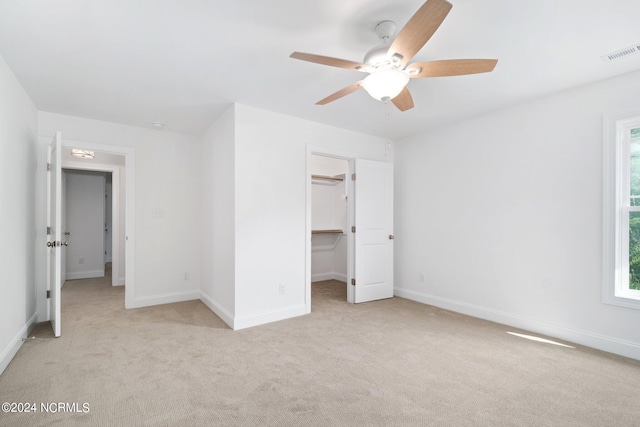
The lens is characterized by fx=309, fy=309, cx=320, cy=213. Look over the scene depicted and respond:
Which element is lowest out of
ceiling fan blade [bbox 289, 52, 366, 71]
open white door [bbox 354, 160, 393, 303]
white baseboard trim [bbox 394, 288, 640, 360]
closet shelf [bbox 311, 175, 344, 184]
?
white baseboard trim [bbox 394, 288, 640, 360]

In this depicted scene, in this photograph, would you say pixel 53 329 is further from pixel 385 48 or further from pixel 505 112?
pixel 505 112

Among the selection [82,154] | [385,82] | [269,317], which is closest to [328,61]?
[385,82]

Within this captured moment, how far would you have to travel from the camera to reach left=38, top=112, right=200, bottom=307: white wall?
13.8ft

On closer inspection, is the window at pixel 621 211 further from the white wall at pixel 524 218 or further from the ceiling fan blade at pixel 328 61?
the ceiling fan blade at pixel 328 61

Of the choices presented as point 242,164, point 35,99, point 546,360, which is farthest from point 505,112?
point 35,99

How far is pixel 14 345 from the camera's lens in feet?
8.73

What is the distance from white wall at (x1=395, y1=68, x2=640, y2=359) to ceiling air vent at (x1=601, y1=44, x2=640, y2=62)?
18.4 inches

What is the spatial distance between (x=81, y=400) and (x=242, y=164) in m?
2.38

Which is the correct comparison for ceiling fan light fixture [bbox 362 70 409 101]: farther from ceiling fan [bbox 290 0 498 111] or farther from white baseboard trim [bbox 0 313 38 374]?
white baseboard trim [bbox 0 313 38 374]

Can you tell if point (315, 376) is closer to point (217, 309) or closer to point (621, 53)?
point (217, 309)

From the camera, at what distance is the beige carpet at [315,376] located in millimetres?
1879

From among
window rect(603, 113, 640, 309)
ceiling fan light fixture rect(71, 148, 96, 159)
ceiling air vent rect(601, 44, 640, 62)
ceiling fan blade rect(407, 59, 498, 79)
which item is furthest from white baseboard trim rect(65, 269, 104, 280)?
ceiling air vent rect(601, 44, 640, 62)

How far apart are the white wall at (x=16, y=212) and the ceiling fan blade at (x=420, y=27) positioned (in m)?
3.03

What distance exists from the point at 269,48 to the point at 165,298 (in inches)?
144
